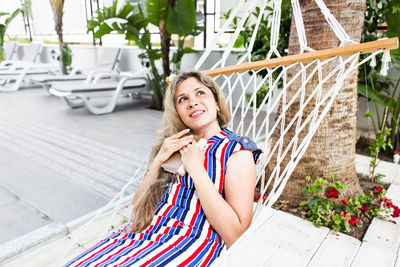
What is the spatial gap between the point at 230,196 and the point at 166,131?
17.3 inches

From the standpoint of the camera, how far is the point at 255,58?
328 centimetres

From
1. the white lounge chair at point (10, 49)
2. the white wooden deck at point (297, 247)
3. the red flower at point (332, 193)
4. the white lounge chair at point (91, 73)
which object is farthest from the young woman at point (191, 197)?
the white lounge chair at point (10, 49)

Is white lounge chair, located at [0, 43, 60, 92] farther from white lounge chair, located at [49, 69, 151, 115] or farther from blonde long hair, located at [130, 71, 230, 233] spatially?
blonde long hair, located at [130, 71, 230, 233]

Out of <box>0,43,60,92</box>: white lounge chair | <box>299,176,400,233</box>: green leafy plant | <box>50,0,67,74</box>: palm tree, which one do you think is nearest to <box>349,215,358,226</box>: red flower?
<box>299,176,400,233</box>: green leafy plant

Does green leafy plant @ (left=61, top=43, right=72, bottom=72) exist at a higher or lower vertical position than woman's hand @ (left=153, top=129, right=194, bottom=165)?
higher

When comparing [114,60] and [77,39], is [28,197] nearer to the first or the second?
[114,60]

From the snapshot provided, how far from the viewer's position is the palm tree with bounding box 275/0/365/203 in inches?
69.2

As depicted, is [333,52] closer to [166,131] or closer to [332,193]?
[166,131]

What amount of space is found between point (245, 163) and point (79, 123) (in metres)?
3.82

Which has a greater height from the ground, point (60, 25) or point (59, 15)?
point (59, 15)

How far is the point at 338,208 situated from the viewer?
1.88 metres

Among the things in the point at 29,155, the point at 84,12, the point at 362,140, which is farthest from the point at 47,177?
the point at 84,12

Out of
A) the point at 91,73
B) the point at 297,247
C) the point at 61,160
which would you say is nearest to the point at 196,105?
the point at 297,247

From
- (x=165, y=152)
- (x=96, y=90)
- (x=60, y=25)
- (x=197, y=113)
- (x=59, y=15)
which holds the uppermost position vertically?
(x=59, y=15)
